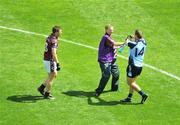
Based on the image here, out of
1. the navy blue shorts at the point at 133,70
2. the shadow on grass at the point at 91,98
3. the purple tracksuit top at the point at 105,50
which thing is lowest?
the shadow on grass at the point at 91,98

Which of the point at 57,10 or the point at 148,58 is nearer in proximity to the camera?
the point at 148,58

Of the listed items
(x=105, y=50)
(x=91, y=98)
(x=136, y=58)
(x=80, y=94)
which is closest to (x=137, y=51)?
(x=136, y=58)

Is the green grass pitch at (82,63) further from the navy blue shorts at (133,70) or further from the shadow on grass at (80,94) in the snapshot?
the navy blue shorts at (133,70)

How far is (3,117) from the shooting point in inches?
695

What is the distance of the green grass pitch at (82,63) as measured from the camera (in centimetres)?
1811

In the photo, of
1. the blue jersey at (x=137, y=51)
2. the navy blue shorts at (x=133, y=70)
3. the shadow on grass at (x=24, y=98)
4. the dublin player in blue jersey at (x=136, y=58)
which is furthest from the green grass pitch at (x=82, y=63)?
the blue jersey at (x=137, y=51)

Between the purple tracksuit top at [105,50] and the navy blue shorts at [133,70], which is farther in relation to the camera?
the purple tracksuit top at [105,50]

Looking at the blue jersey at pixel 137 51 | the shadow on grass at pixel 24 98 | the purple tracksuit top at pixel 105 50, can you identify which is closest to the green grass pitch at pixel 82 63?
the shadow on grass at pixel 24 98

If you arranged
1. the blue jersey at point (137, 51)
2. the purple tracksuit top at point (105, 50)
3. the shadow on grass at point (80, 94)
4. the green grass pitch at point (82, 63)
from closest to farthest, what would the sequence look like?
the green grass pitch at point (82, 63)
the blue jersey at point (137, 51)
the purple tracksuit top at point (105, 50)
the shadow on grass at point (80, 94)

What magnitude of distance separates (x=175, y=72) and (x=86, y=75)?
131 inches

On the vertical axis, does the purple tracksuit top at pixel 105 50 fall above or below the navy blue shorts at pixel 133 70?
above

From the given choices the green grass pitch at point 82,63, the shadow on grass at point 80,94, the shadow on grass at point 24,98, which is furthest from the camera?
the shadow on grass at point 80,94

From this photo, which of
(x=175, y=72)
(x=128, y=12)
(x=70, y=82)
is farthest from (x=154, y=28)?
(x=70, y=82)

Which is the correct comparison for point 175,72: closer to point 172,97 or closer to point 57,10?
point 172,97
